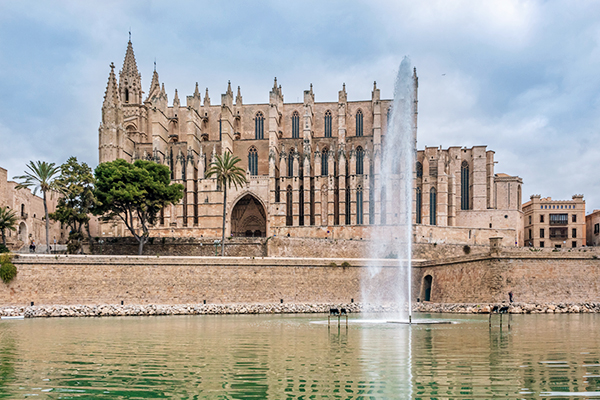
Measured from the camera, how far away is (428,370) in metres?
12.3

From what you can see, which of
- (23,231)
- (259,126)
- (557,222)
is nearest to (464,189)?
(557,222)

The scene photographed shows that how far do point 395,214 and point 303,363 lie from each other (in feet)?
136

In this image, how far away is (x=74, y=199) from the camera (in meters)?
42.5

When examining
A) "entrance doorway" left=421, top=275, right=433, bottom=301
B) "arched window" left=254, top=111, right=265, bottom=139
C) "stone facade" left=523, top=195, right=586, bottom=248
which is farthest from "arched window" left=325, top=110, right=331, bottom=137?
"entrance doorway" left=421, top=275, right=433, bottom=301

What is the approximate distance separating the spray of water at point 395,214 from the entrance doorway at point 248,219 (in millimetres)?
12412

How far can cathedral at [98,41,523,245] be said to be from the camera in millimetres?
54781

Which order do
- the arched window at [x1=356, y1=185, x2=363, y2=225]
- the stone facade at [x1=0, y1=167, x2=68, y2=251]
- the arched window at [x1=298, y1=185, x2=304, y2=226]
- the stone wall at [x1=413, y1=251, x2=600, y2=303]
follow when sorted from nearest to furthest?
the stone wall at [x1=413, y1=251, x2=600, y2=303]
the stone facade at [x1=0, y1=167, x2=68, y2=251]
the arched window at [x1=356, y1=185, x2=363, y2=225]
the arched window at [x1=298, y1=185, x2=304, y2=226]

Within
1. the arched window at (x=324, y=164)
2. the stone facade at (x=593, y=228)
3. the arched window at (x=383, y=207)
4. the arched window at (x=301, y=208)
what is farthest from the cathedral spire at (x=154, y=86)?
the stone facade at (x=593, y=228)

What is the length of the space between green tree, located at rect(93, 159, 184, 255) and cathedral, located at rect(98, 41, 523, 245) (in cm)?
923

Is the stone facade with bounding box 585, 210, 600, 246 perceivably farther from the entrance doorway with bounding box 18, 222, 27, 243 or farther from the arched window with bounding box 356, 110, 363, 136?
the entrance doorway with bounding box 18, 222, 27, 243

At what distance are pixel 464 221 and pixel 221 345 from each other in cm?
4611

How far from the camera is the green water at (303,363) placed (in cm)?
1022

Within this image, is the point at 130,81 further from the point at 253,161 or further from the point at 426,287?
the point at 426,287

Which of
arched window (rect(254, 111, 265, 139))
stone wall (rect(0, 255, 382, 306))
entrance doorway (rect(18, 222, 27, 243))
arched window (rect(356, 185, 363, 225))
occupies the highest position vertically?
arched window (rect(254, 111, 265, 139))
